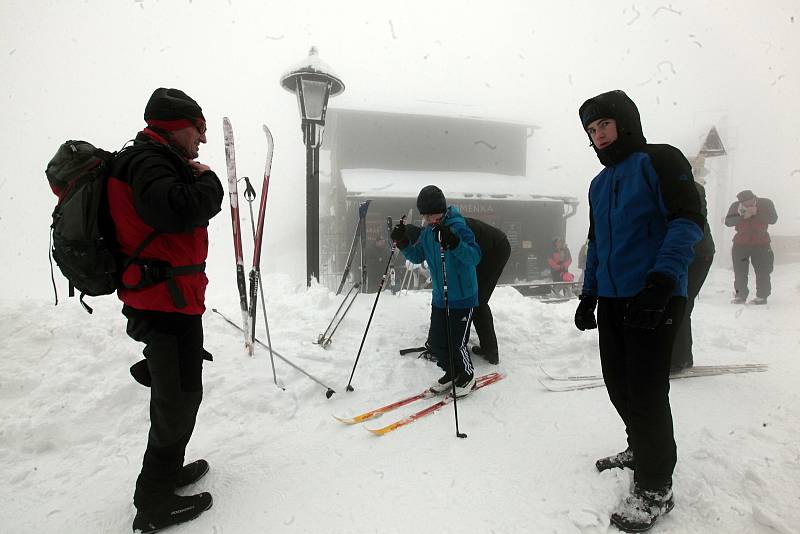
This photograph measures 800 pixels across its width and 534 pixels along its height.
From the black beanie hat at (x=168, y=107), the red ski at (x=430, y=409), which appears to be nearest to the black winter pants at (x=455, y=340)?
the red ski at (x=430, y=409)

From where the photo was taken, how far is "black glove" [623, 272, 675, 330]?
70.0 inches

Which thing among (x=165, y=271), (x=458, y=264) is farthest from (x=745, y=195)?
(x=165, y=271)

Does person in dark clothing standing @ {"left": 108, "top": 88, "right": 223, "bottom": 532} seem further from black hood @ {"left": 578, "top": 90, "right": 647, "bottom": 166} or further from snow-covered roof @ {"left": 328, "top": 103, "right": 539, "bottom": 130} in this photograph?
snow-covered roof @ {"left": 328, "top": 103, "right": 539, "bottom": 130}

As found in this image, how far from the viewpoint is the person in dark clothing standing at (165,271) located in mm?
1815

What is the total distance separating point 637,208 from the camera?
1.98m

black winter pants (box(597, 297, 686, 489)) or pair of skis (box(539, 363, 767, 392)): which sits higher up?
black winter pants (box(597, 297, 686, 489))

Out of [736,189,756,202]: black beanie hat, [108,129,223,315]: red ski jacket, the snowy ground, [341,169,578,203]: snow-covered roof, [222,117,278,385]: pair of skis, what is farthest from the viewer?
[341,169,578,203]: snow-covered roof

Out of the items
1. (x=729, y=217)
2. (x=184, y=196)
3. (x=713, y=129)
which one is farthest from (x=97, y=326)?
(x=713, y=129)

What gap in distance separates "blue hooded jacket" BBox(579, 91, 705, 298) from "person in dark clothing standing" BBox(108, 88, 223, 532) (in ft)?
6.71

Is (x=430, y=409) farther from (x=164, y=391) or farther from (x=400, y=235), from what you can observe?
(x=164, y=391)

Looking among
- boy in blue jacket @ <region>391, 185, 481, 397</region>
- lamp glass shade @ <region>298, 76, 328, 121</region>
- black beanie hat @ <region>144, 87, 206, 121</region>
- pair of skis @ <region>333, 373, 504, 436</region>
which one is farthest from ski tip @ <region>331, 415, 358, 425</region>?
lamp glass shade @ <region>298, 76, 328, 121</region>

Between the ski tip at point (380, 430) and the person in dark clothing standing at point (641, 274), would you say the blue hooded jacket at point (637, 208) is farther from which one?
the ski tip at point (380, 430)

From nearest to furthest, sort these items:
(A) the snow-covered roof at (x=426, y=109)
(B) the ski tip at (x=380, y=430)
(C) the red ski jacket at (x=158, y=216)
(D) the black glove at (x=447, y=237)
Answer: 1. (C) the red ski jacket at (x=158, y=216)
2. (B) the ski tip at (x=380, y=430)
3. (D) the black glove at (x=447, y=237)
4. (A) the snow-covered roof at (x=426, y=109)

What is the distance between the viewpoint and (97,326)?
376 cm
